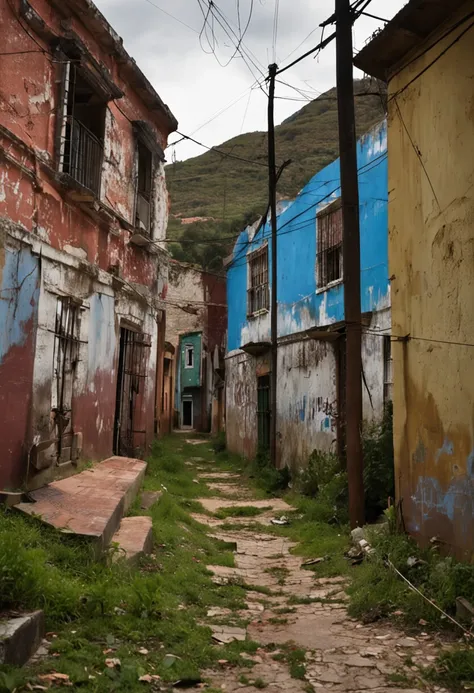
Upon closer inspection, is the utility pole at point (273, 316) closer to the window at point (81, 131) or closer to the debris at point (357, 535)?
the window at point (81, 131)

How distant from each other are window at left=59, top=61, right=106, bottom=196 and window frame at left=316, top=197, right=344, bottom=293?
15.1 feet

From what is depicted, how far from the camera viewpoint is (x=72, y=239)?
9.34m

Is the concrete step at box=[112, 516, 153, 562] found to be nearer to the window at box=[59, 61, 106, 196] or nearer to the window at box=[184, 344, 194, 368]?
the window at box=[59, 61, 106, 196]

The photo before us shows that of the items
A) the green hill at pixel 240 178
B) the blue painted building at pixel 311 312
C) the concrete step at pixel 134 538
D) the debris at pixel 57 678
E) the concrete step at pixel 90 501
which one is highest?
the green hill at pixel 240 178

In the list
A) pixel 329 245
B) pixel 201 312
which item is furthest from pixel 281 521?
pixel 201 312

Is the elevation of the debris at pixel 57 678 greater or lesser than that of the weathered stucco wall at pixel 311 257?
lesser

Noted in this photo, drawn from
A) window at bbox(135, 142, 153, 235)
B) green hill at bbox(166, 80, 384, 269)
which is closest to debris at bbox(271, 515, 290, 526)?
window at bbox(135, 142, 153, 235)

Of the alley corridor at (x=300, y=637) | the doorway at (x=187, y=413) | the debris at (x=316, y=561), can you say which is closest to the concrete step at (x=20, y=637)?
the alley corridor at (x=300, y=637)

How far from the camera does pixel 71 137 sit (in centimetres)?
900

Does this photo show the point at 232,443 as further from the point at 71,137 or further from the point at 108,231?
the point at 71,137

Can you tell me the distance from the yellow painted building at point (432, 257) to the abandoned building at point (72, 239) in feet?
13.6

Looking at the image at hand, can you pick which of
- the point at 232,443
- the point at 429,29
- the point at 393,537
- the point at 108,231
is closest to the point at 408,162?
the point at 429,29

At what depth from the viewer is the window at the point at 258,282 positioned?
16562 mm

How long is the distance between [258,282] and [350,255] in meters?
9.30
